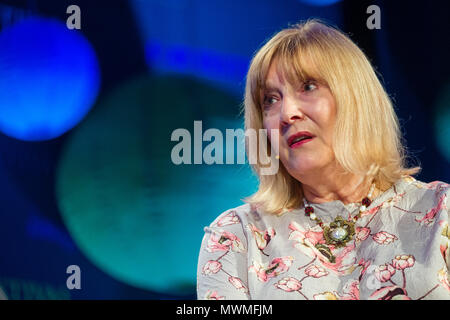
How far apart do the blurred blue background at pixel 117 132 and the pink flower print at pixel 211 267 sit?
988mm

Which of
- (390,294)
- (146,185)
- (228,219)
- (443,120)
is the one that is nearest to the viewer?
(390,294)

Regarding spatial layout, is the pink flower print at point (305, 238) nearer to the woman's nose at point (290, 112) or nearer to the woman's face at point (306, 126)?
the woman's face at point (306, 126)

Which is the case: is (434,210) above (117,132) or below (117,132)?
below

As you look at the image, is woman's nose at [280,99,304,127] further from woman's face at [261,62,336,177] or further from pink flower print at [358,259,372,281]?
pink flower print at [358,259,372,281]

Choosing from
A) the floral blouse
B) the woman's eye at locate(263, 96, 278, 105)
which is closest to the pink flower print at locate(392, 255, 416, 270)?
the floral blouse

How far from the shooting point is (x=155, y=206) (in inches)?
92.7

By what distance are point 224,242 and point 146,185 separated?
1.04 metres

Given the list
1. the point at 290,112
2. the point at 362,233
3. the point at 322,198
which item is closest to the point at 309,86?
the point at 290,112

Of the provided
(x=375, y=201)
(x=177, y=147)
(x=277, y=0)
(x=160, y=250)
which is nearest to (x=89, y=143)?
(x=177, y=147)

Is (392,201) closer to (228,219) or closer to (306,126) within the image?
(306,126)

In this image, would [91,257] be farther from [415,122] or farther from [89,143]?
[415,122]

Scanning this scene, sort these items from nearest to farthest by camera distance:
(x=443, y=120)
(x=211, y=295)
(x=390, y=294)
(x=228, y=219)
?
(x=390, y=294) → (x=211, y=295) → (x=228, y=219) → (x=443, y=120)

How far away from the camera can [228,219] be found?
147cm

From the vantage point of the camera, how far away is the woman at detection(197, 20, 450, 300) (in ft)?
4.12
